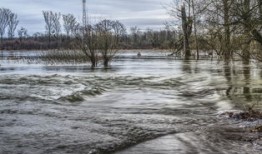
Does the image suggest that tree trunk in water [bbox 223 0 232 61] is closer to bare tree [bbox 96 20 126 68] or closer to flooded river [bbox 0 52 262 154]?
flooded river [bbox 0 52 262 154]

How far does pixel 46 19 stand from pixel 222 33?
123155 millimetres

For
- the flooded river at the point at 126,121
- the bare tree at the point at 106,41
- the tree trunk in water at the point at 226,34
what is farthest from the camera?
the bare tree at the point at 106,41

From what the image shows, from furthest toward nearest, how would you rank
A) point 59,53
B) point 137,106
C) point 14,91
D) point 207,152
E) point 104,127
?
point 59,53 → point 14,91 → point 137,106 → point 104,127 → point 207,152

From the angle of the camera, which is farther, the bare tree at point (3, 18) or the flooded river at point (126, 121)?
the bare tree at point (3, 18)

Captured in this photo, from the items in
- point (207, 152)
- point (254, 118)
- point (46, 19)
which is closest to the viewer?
point (207, 152)

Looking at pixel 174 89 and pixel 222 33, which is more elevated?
pixel 222 33

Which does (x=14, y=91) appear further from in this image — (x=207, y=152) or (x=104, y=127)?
(x=207, y=152)

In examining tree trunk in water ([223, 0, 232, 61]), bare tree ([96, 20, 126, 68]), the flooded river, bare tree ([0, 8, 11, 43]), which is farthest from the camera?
bare tree ([0, 8, 11, 43])

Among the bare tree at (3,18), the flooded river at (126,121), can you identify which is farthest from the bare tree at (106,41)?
the bare tree at (3,18)

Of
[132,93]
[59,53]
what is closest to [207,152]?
[132,93]

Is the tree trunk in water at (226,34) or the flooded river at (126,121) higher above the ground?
the tree trunk in water at (226,34)

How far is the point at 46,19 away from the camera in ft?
455

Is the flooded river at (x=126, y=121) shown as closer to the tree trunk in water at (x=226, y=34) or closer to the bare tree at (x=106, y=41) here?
the tree trunk in water at (x=226, y=34)

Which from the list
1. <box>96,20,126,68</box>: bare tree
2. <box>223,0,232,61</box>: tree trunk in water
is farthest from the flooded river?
<box>96,20,126,68</box>: bare tree
